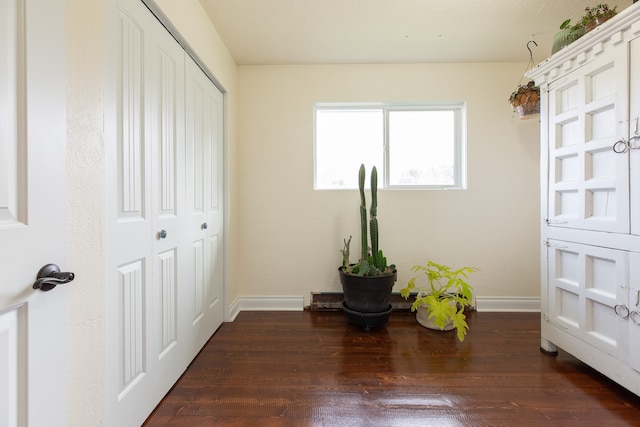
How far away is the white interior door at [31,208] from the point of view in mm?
578

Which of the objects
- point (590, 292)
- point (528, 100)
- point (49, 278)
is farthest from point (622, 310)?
point (49, 278)

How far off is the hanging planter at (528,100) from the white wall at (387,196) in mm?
381

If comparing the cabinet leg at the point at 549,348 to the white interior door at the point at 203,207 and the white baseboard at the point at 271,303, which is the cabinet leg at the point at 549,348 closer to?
the white baseboard at the point at 271,303

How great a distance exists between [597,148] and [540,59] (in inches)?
57.8

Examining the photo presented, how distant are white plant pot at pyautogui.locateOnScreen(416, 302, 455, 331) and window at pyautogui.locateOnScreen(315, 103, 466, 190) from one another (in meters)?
1.09

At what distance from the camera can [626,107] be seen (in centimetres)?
122

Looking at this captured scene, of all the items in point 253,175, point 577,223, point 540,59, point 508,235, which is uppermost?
point 540,59

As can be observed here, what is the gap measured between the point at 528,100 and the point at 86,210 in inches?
103

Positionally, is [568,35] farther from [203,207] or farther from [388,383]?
[203,207]

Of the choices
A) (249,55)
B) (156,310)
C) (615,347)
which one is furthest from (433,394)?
(249,55)

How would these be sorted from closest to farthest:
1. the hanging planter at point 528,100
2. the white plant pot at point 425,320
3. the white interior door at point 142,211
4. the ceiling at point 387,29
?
the white interior door at point 142,211, the ceiling at point 387,29, the hanging planter at point 528,100, the white plant pot at point 425,320

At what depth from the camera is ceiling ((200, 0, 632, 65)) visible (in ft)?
5.60

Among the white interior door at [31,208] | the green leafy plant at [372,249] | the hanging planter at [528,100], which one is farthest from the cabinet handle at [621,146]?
the white interior door at [31,208]

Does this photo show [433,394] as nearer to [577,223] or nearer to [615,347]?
[615,347]
